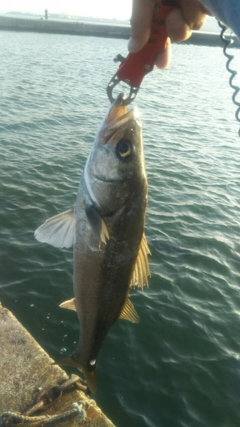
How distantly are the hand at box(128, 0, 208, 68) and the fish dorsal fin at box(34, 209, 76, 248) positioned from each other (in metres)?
1.31

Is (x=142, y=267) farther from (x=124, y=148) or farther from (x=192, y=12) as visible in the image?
(x=192, y=12)

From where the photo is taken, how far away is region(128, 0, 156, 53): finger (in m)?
2.44

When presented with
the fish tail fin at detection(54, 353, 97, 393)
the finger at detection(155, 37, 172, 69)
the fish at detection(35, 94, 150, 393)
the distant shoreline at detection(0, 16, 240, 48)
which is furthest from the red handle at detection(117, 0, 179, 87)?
the distant shoreline at detection(0, 16, 240, 48)

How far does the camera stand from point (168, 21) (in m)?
2.57

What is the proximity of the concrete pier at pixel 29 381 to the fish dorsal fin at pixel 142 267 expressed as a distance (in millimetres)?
1819

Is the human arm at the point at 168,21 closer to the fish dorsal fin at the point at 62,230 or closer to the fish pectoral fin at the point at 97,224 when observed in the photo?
the fish pectoral fin at the point at 97,224

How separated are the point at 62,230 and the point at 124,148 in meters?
0.79

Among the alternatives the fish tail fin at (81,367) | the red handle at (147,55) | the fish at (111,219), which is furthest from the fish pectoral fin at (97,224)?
the fish tail fin at (81,367)

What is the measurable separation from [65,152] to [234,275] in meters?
8.67

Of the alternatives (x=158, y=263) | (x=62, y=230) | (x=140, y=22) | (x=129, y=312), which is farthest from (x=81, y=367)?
(x=158, y=263)

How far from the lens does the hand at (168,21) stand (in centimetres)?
246

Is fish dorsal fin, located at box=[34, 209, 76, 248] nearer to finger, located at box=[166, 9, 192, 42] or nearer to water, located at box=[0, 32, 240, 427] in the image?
finger, located at box=[166, 9, 192, 42]

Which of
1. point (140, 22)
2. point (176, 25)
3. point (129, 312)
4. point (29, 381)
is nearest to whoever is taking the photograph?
point (140, 22)

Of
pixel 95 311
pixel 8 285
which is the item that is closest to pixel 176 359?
pixel 8 285
